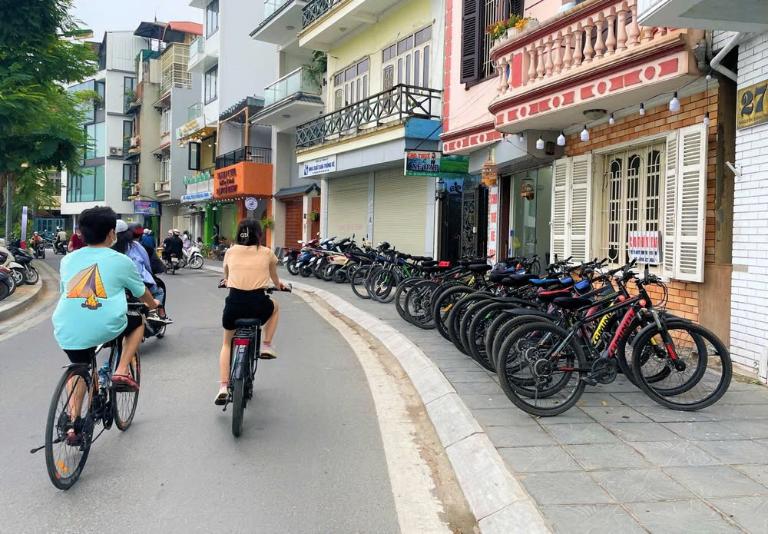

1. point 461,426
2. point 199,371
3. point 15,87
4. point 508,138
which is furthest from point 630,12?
point 15,87

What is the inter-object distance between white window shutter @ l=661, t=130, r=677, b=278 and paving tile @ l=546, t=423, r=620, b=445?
3.59m

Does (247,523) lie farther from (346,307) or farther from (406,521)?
(346,307)

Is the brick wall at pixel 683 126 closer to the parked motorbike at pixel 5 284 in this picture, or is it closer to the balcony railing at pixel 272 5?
the parked motorbike at pixel 5 284

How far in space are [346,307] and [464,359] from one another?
5.41 m

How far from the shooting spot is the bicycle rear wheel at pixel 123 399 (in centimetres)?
453

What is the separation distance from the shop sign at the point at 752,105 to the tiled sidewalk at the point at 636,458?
2.62m

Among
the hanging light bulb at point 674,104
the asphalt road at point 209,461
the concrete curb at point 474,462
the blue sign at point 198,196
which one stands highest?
the blue sign at point 198,196

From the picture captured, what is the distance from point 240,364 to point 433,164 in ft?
32.9

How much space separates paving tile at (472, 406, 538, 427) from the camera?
191 inches

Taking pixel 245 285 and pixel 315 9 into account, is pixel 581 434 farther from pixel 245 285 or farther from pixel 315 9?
pixel 315 9

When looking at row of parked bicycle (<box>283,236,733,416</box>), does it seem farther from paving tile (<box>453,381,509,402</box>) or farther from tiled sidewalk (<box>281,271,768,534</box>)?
paving tile (<box>453,381,509,402</box>)

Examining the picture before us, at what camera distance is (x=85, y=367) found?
12.9 ft

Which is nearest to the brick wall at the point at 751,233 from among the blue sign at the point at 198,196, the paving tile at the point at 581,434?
the paving tile at the point at 581,434

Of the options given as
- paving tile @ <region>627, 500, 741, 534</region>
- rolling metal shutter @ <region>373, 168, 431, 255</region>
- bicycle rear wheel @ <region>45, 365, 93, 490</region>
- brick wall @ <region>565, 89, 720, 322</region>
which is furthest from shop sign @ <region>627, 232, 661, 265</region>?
rolling metal shutter @ <region>373, 168, 431, 255</region>
